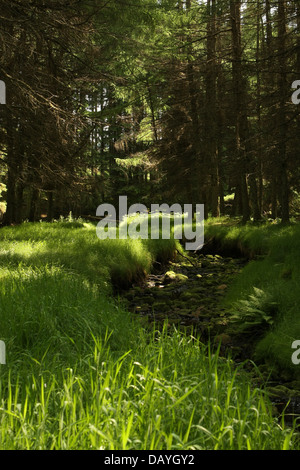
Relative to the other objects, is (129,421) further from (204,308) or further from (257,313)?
(204,308)

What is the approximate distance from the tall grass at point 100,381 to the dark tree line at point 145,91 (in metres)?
3.17

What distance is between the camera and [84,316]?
15.1ft

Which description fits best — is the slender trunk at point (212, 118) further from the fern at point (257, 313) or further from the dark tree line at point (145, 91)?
the fern at point (257, 313)

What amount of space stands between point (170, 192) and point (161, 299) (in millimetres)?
16644

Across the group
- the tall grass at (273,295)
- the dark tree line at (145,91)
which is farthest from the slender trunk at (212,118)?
the tall grass at (273,295)

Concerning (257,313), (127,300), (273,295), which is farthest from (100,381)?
(127,300)

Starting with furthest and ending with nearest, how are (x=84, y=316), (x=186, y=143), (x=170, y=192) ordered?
(x=170, y=192)
(x=186, y=143)
(x=84, y=316)

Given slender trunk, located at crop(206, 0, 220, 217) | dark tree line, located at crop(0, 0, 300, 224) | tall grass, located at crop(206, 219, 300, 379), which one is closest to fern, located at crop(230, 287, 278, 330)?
tall grass, located at crop(206, 219, 300, 379)

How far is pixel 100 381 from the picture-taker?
111 inches

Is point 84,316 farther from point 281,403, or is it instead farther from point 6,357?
point 281,403

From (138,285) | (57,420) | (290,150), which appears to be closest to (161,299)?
(138,285)

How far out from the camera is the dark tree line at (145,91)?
7.62 metres

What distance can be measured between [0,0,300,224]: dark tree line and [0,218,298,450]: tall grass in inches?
125

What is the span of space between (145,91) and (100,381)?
1610 cm
